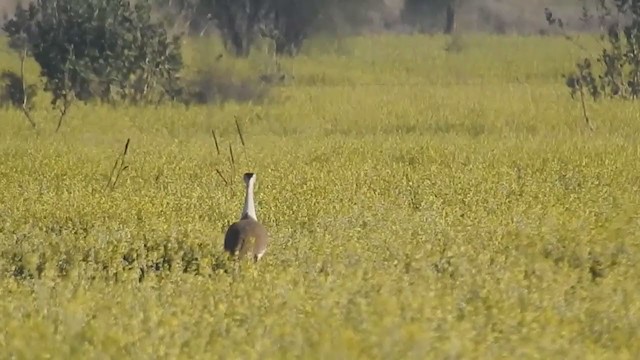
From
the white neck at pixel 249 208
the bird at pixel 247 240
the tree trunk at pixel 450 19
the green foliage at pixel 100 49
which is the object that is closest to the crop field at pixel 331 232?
the bird at pixel 247 240

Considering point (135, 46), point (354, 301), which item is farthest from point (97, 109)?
point (354, 301)

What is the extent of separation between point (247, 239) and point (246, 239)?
0.01m

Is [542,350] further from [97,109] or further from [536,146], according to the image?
[97,109]

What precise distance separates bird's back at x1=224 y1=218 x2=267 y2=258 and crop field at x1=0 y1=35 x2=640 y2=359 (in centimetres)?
11

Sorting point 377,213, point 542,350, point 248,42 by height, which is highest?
point 542,350

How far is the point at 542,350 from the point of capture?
20.9 feet

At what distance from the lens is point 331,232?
10.1 meters

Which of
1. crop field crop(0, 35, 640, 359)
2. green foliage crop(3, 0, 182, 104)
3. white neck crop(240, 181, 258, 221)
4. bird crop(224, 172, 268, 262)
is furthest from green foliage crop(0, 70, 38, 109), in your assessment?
bird crop(224, 172, 268, 262)

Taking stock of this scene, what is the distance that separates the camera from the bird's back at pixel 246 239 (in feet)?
28.8

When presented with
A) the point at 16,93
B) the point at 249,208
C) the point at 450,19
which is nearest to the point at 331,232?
the point at 249,208

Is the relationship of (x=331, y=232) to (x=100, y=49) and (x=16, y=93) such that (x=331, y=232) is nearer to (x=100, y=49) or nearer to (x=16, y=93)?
(x=16, y=93)

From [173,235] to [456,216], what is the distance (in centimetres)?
227

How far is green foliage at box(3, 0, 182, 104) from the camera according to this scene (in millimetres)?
22344

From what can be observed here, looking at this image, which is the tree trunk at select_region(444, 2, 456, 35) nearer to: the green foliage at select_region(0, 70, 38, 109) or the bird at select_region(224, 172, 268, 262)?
the green foliage at select_region(0, 70, 38, 109)
